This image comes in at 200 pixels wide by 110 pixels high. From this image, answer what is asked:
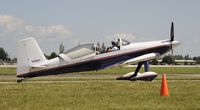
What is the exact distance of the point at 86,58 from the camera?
72.9 feet

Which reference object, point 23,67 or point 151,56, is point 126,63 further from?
point 23,67

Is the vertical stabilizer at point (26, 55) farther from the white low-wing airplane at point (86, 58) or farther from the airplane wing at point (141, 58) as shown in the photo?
the airplane wing at point (141, 58)

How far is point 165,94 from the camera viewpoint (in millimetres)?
13922

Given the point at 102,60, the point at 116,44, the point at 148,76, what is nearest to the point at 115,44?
the point at 116,44

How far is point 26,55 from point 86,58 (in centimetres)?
363

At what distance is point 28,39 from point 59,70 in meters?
2.60

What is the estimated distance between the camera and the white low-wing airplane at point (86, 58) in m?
21.3

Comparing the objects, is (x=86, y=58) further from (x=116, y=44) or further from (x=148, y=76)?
(x=148, y=76)

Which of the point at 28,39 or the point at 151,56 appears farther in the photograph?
the point at 151,56

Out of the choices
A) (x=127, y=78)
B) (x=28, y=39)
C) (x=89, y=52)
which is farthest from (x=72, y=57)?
(x=127, y=78)

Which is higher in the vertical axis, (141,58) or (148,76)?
(141,58)

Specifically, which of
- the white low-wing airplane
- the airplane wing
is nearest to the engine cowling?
the white low-wing airplane

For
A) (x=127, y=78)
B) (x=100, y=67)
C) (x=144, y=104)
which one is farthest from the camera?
(x=127, y=78)

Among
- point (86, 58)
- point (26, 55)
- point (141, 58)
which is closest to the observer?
point (26, 55)
